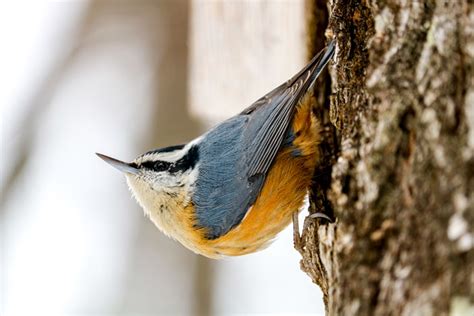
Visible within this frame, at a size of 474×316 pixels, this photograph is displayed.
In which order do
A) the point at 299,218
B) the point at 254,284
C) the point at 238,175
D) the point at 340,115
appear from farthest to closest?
the point at 254,284
the point at 299,218
the point at 238,175
the point at 340,115

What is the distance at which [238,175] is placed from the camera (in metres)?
2.87

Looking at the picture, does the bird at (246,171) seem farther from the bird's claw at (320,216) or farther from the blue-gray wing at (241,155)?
the bird's claw at (320,216)

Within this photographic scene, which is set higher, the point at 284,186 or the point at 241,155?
the point at 241,155

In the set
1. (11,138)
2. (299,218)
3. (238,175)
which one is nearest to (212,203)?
(238,175)

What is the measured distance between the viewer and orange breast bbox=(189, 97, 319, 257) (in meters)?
2.86

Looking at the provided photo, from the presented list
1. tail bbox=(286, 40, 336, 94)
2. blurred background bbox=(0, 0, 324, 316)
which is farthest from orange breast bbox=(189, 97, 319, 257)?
blurred background bbox=(0, 0, 324, 316)

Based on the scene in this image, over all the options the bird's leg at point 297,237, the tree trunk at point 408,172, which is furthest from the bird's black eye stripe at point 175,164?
the tree trunk at point 408,172

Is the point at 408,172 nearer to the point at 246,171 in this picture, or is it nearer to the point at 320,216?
the point at 320,216

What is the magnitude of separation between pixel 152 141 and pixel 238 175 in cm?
220

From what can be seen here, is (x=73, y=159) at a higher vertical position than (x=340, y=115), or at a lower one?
higher

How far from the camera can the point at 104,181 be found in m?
5.29

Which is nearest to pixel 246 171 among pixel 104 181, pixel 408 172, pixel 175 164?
pixel 175 164

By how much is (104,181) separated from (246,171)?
102 inches

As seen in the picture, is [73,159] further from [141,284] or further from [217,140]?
[217,140]
